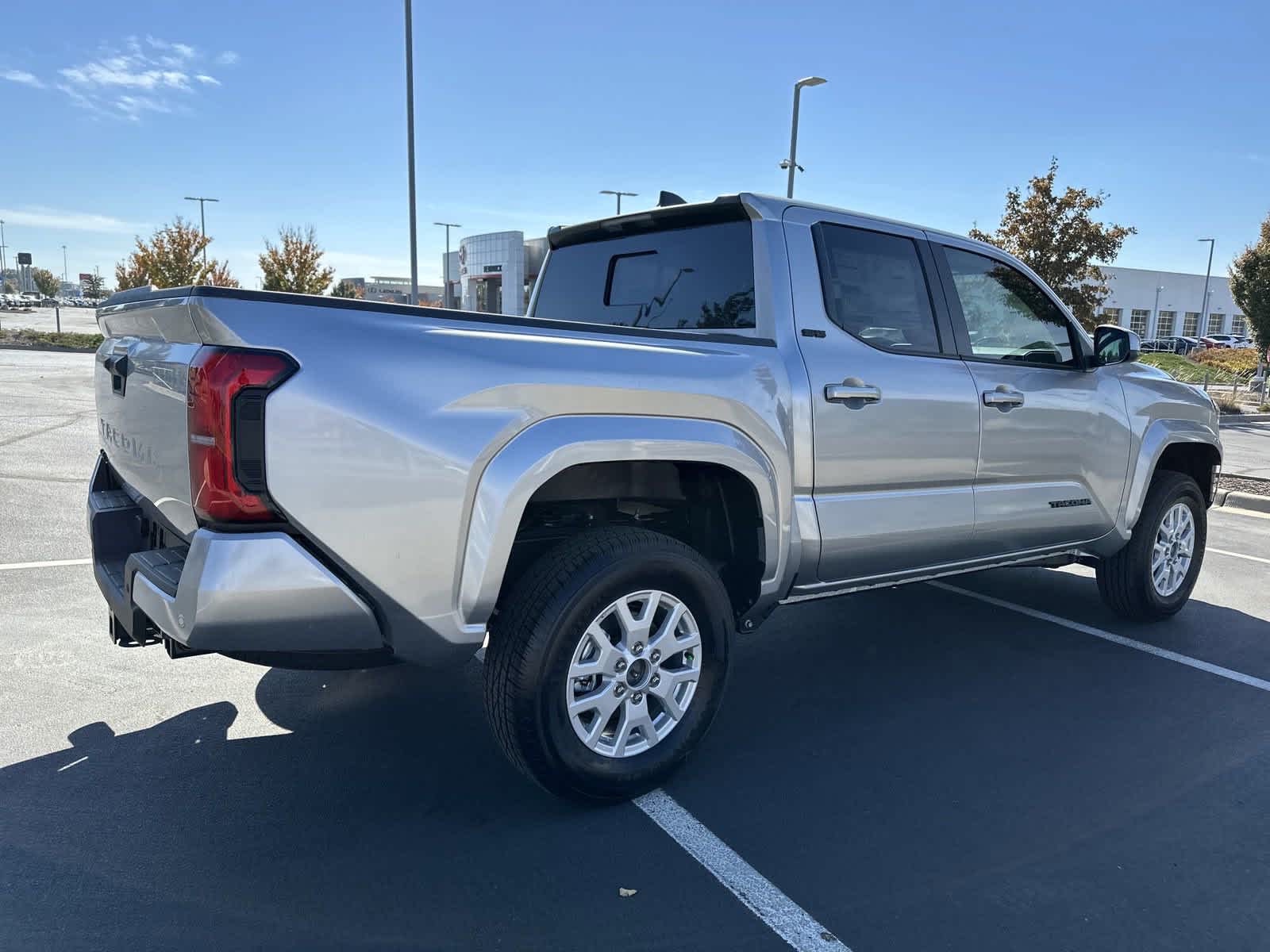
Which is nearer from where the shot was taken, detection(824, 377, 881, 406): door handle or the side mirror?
detection(824, 377, 881, 406): door handle

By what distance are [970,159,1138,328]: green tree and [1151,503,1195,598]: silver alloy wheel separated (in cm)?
1427

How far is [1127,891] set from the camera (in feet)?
8.66

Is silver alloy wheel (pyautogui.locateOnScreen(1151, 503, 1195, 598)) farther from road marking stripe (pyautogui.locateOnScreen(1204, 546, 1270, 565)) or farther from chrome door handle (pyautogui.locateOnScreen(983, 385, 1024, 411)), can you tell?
road marking stripe (pyautogui.locateOnScreen(1204, 546, 1270, 565))

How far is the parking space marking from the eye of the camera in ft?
7.89

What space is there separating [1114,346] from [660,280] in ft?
7.74

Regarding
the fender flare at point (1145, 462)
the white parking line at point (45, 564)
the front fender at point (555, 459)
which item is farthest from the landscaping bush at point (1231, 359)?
the white parking line at point (45, 564)

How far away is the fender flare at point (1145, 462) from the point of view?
4918mm

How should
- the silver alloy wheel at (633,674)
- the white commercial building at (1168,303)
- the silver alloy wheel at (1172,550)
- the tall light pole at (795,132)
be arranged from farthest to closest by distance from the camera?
1. the white commercial building at (1168,303)
2. the tall light pole at (795,132)
3. the silver alloy wheel at (1172,550)
4. the silver alloy wheel at (633,674)

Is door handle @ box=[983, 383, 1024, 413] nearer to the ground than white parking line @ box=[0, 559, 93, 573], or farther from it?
farther from it

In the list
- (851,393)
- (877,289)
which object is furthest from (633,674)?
(877,289)

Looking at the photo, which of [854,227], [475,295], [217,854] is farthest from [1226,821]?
[475,295]

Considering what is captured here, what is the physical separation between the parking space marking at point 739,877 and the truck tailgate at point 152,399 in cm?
168

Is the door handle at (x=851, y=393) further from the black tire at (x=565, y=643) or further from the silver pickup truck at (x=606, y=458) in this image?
the black tire at (x=565, y=643)

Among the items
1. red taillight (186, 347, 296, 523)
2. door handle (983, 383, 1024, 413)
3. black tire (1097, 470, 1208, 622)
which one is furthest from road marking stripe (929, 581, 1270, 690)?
red taillight (186, 347, 296, 523)
